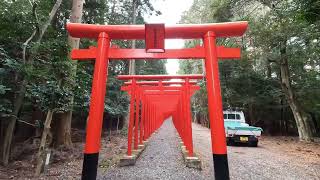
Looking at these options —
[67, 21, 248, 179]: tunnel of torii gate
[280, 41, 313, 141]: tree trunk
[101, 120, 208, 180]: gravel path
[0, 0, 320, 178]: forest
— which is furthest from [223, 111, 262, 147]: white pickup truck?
[67, 21, 248, 179]: tunnel of torii gate

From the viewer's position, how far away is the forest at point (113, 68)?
6539 millimetres

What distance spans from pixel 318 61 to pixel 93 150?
15.9m

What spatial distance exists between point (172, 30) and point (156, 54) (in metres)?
0.43

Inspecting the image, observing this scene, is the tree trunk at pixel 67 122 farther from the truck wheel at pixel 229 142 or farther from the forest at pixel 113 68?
the truck wheel at pixel 229 142

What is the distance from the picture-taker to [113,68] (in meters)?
17.0

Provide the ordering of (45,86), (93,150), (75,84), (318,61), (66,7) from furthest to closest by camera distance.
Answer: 1. (318,61)
2. (66,7)
3. (75,84)
4. (45,86)
5. (93,150)

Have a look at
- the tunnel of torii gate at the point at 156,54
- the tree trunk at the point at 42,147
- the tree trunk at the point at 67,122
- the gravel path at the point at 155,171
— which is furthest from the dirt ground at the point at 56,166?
the tunnel of torii gate at the point at 156,54

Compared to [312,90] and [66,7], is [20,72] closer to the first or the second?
[66,7]

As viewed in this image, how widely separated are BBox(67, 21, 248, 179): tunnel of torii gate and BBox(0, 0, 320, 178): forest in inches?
72.3

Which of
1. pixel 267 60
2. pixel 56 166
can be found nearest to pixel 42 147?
pixel 56 166

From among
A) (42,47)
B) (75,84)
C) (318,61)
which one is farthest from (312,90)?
(42,47)

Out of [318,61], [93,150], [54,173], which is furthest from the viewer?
[318,61]

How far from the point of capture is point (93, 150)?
382 centimetres

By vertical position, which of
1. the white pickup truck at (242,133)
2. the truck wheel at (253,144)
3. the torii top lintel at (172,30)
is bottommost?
the truck wheel at (253,144)
